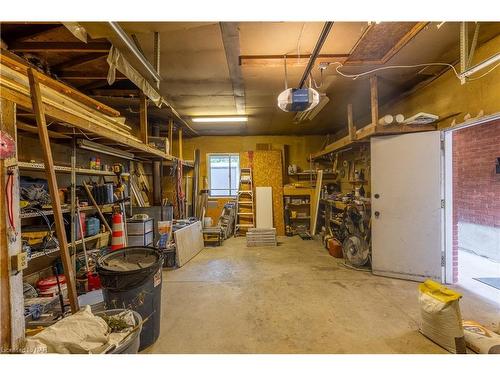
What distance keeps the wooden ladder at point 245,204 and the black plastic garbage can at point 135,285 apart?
4.61 metres

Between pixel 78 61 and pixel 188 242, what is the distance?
332 cm

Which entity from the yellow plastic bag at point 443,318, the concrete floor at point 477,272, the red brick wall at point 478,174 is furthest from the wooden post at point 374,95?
the concrete floor at point 477,272

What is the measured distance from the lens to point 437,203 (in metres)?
3.28

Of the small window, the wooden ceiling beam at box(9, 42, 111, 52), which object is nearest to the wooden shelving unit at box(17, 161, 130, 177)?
the wooden ceiling beam at box(9, 42, 111, 52)

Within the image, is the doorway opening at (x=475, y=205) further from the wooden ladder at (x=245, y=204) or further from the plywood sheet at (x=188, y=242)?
the wooden ladder at (x=245, y=204)

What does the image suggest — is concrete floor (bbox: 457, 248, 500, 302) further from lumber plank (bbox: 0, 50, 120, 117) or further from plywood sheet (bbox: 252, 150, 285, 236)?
lumber plank (bbox: 0, 50, 120, 117)

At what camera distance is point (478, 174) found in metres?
4.62

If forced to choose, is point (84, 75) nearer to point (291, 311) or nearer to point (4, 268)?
point (4, 268)

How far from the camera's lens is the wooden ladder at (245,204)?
6.82 metres

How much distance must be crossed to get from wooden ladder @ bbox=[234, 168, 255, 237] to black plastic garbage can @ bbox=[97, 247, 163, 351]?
461 cm

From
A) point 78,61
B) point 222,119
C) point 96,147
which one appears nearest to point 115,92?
point 78,61

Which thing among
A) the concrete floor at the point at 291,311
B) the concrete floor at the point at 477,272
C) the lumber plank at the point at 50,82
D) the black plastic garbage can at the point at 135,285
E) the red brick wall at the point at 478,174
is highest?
the lumber plank at the point at 50,82
